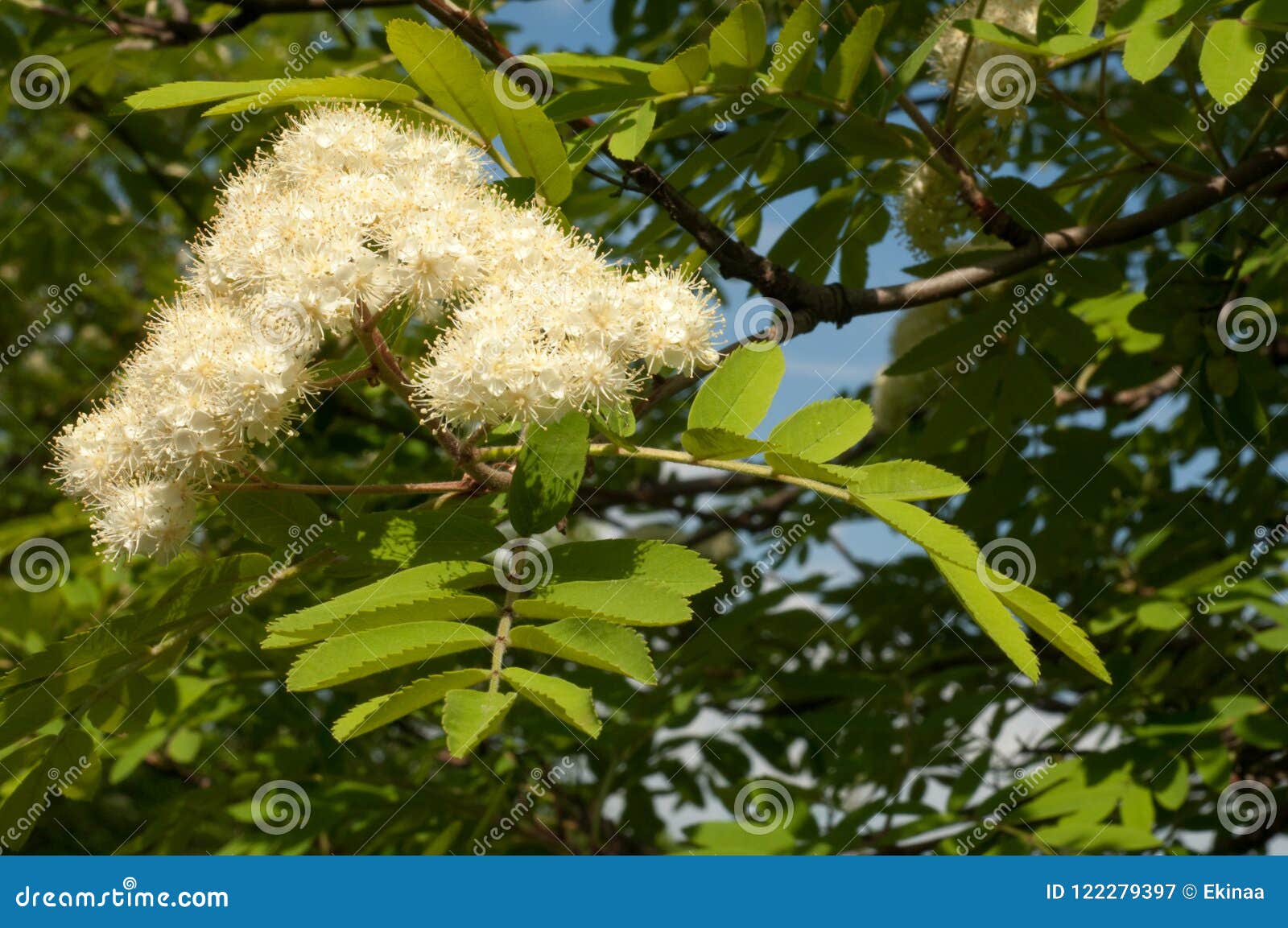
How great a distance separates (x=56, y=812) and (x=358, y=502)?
3.66 meters

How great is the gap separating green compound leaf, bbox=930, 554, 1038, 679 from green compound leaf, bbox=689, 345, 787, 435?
0.41 meters

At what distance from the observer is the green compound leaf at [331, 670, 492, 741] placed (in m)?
1.35

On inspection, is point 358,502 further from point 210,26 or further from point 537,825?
point 210,26

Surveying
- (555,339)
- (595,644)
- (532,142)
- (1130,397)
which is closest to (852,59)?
(532,142)

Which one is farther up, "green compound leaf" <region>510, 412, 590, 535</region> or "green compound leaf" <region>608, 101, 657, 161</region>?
"green compound leaf" <region>608, 101, 657, 161</region>

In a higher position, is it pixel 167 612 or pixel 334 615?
pixel 334 615

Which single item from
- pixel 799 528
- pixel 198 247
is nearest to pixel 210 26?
pixel 198 247

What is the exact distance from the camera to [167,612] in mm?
1706

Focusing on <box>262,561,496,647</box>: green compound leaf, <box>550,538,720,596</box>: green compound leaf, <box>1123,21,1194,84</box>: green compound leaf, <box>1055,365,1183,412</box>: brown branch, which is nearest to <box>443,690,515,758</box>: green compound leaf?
<box>262,561,496,647</box>: green compound leaf

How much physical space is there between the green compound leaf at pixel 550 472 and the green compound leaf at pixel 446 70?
584 millimetres

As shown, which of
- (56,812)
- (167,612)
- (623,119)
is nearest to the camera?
(167,612)

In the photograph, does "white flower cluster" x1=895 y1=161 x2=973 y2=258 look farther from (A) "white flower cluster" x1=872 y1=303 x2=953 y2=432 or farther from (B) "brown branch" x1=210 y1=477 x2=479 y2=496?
(B) "brown branch" x1=210 y1=477 x2=479 y2=496

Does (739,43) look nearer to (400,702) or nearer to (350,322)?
(350,322)

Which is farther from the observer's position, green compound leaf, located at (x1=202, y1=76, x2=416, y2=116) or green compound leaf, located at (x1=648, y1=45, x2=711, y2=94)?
green compound leaf, located at (x1=648, y1=45, x2=711, y2=94)
